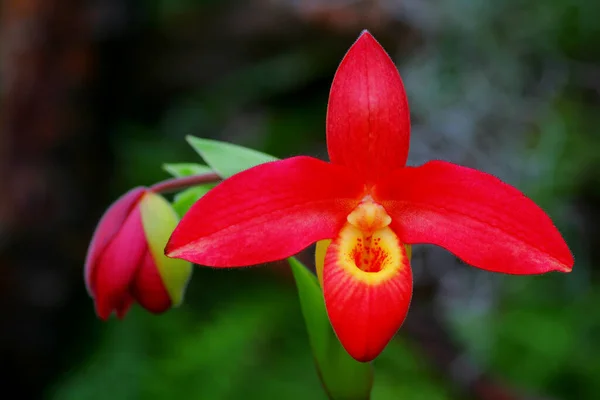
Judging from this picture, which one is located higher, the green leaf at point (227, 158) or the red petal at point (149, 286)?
the green leaf at point (227, 158)

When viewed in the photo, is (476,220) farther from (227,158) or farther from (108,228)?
(108,228)

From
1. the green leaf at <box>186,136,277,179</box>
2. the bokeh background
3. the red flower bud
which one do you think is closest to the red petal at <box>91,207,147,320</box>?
the red flower bud

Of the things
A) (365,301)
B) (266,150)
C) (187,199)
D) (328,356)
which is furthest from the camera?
(266,150)

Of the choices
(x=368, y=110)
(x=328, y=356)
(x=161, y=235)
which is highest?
(x=368, y=110)

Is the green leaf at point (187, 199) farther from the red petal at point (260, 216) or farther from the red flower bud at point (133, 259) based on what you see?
the red petal at point (260, 216)

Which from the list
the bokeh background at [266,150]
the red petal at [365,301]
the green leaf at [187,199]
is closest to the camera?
the red petal at [365,301]

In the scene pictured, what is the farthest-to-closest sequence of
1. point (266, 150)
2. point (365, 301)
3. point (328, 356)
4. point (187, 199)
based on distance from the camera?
point (266, 150), point (187, 199), point (328, 356), point (365, 301)

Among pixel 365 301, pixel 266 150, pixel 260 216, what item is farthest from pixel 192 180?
pixel 266 150

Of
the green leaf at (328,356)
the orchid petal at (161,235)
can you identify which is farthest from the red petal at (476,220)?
the orchid petal at (161,235)
